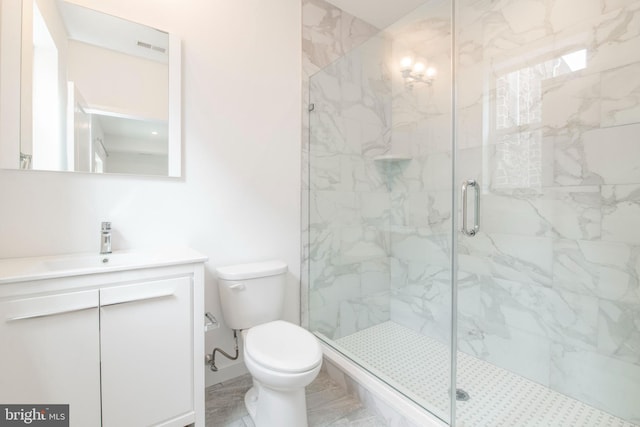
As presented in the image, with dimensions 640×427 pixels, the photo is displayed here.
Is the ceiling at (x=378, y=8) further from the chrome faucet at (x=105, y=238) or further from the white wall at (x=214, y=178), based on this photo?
the chrome faucet at (x=105, y=238)

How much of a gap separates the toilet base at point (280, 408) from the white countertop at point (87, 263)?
68 cm

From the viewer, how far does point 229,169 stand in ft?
5.88

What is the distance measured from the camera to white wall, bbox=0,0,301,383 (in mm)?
1351

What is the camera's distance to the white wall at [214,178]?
53.2 inches

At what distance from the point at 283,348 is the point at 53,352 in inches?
33.1

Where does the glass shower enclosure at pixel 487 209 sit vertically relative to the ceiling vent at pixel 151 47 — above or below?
below

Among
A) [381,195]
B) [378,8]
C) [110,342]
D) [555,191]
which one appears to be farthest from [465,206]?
[110,342]

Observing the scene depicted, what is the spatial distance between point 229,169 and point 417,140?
1.34m

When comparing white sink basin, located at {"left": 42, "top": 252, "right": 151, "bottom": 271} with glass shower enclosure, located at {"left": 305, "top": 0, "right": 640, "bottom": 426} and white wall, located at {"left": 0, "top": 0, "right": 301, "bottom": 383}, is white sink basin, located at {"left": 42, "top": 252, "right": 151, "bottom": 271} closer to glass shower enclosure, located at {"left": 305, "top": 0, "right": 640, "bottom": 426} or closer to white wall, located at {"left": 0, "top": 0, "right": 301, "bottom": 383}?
white wall, located at {"left": 0, "top": 0, "right": 301, "bottom": 383}

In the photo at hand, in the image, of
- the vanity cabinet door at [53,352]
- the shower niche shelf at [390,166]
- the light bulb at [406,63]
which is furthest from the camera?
the shower niche shelf at [390,166]

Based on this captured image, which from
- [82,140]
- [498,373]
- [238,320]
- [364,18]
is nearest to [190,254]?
[238,320]

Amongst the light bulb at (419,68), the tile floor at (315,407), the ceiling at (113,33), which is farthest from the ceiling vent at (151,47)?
the tile floor at (315,407)

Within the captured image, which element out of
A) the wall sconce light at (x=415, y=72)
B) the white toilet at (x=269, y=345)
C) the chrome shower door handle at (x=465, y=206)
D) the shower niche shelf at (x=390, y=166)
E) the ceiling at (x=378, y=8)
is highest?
the ceiling at (x=378, y=8)

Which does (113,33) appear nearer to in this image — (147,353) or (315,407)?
(147,353)
